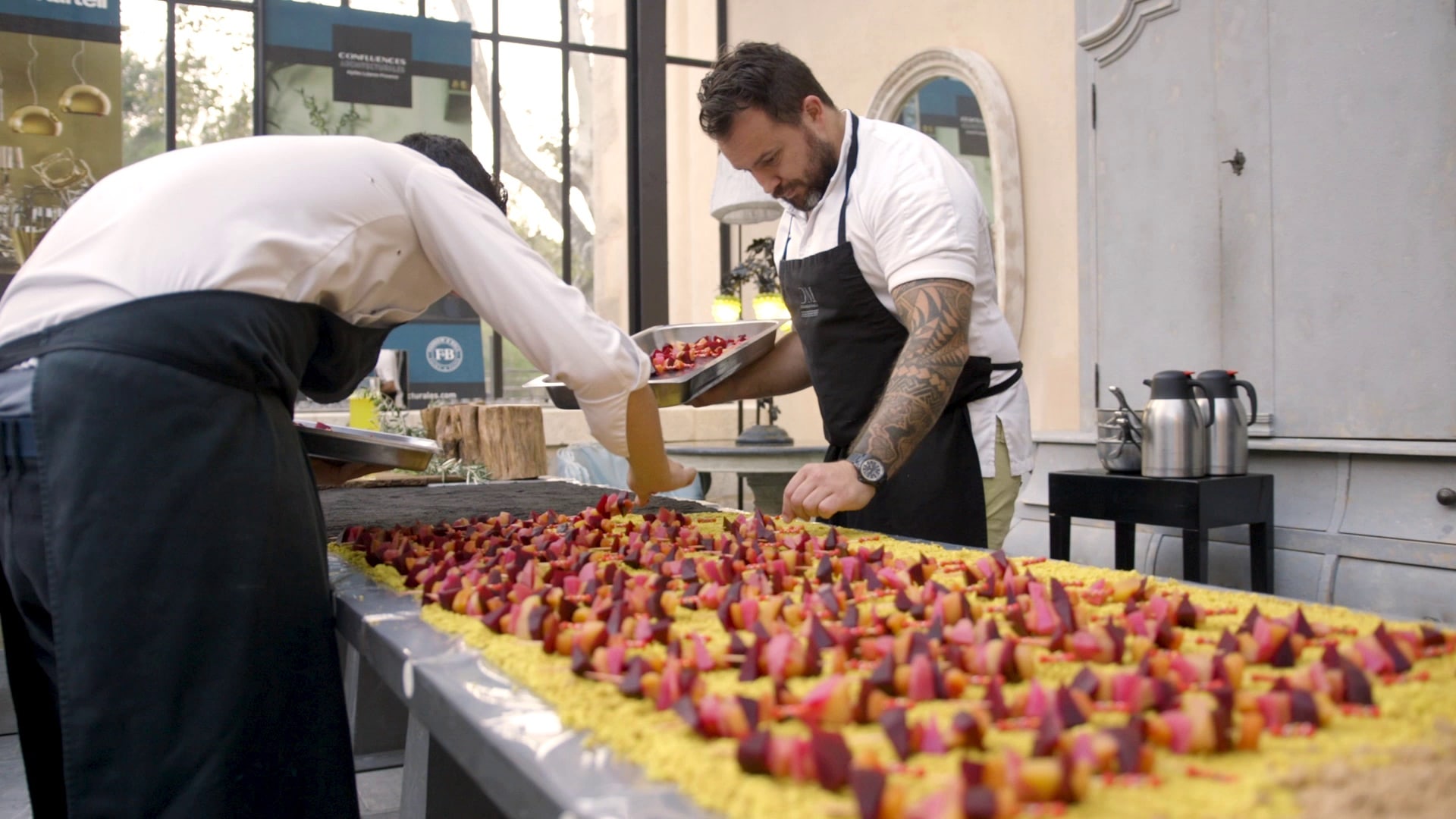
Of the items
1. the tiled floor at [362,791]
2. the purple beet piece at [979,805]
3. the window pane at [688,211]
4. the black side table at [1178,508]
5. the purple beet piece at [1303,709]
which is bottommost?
the tiled floor at [362,791]

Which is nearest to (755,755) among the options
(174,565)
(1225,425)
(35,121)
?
(174,565)

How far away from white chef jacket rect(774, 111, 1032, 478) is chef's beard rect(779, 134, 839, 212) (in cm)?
2

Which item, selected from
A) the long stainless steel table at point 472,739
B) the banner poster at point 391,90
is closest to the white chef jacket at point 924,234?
the long stainless steel table at point 472,739

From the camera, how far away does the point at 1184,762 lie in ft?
2.08

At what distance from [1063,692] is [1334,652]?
29 cm

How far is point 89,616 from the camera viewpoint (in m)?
1.23

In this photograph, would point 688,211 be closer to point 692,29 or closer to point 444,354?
point 692,29

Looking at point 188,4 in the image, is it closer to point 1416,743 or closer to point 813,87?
point 813,87

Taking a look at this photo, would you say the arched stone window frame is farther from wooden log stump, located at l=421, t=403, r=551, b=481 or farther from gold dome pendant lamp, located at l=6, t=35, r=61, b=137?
gold dome pendant lamp, located at l=6, t=35, r=61, b=137

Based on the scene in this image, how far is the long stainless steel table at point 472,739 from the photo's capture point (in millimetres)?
646

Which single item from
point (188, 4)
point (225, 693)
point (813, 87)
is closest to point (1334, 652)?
point (225, 693)

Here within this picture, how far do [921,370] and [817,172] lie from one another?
0.59 metres

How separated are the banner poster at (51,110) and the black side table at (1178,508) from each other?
214 inches

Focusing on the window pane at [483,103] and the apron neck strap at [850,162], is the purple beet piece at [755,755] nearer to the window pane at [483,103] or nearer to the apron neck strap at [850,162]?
the apron neck strap at [850,162]
